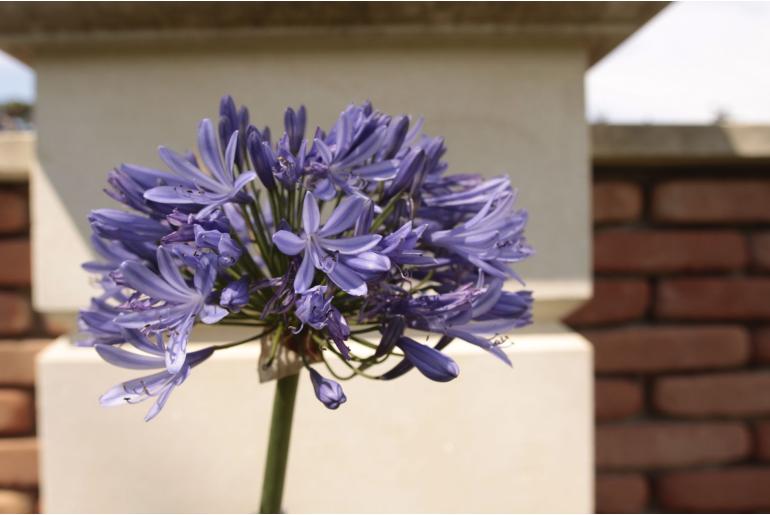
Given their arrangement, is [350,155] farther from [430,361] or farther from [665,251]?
[665,251]

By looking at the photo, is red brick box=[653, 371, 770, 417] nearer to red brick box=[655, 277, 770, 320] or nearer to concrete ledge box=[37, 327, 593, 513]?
red brick box=[655, 277, 770, 320]

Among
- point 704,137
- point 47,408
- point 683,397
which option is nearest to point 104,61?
point 47,408

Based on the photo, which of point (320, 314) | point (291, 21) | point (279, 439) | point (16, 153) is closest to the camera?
point (320, 314)

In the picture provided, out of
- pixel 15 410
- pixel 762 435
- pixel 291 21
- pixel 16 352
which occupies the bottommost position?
pixel 762 435

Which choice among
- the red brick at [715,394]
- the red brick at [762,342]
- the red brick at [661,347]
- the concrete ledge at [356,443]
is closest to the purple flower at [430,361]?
the concrete ledge at [356,443]

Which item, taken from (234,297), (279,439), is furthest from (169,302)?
(279,439)

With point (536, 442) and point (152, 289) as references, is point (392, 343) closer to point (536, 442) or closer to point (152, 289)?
point (152, 289)

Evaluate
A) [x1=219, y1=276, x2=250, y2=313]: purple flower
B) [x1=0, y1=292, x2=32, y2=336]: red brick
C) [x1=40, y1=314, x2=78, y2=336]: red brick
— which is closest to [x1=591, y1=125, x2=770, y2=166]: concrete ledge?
[x1=219, y1=276, x2=250, y2=313]: purple flower
